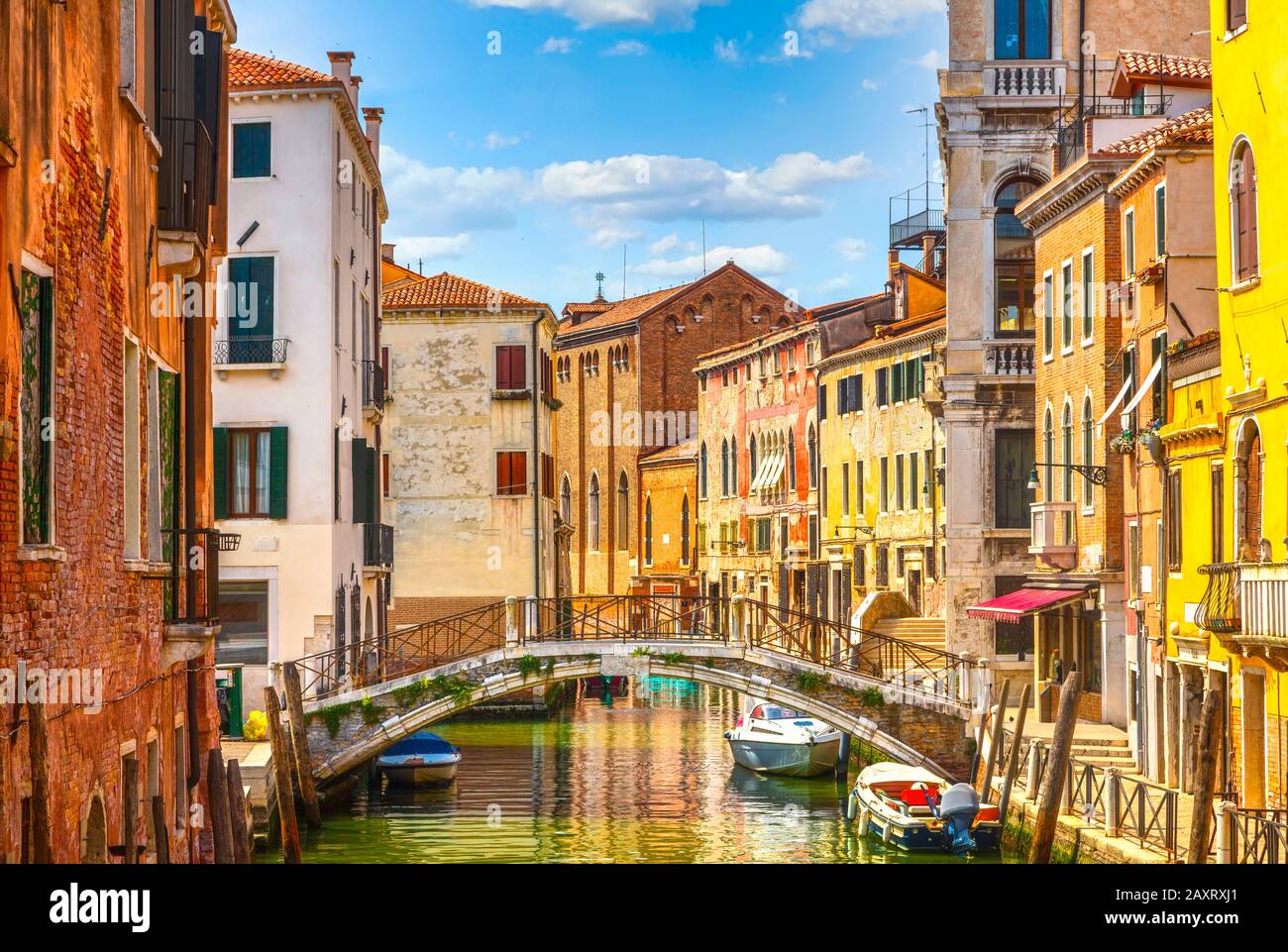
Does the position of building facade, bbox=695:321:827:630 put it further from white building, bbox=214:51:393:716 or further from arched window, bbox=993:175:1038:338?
white building, bbox=214:51:393:716

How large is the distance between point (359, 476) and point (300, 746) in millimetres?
5343

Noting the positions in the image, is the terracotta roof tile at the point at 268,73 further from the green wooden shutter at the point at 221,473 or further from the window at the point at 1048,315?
the window at the point at 1048,315

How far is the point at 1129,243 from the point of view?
2458 centimetres

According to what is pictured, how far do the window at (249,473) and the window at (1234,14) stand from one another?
13.0 m

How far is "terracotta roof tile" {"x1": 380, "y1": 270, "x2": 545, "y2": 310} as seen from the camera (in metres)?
39.8

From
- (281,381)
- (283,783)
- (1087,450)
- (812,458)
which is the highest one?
(281,381)

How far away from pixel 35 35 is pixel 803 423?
4120 centimetres

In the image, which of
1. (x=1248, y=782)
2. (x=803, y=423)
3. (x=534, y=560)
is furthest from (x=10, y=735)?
(x=803, y=423)

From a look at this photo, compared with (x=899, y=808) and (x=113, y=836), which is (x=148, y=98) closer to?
(x=113, y=836)

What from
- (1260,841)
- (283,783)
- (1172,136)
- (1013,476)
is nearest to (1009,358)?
(1013,476)

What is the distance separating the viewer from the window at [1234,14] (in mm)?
18594

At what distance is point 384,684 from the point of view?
25312mm

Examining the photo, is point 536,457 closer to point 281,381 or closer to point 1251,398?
point 281,381
